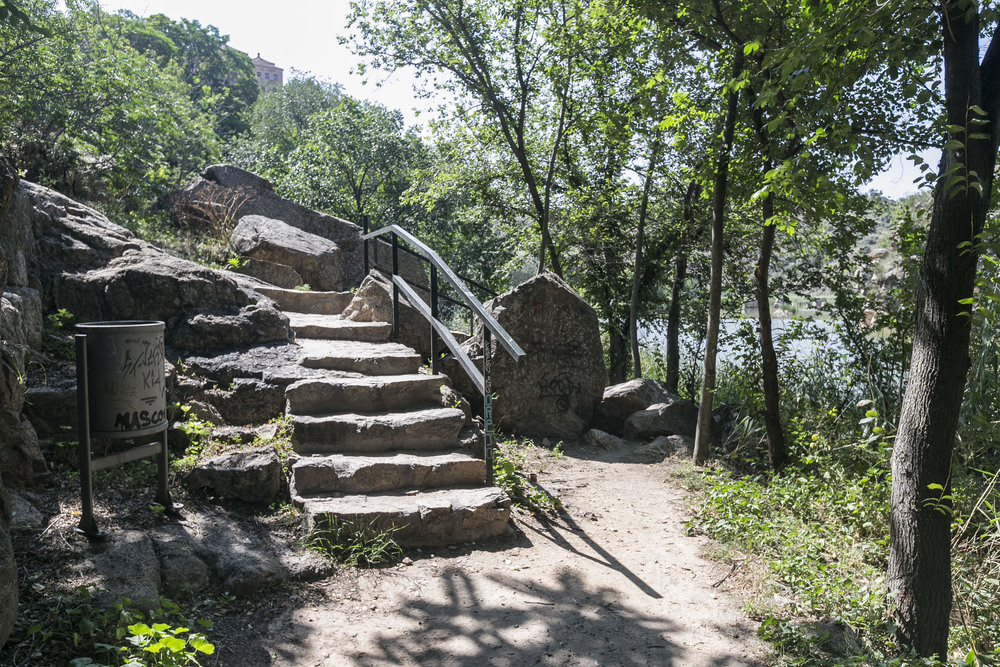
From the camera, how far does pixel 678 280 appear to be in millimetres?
10531

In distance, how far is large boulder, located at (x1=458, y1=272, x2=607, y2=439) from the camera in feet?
23.3

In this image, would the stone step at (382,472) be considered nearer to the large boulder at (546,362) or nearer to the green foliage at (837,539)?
the green foliage at (837,539)

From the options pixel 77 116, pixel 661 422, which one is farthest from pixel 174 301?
pixel 77 116

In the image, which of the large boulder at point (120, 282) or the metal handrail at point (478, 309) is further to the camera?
the large boulder at point (120, 282)

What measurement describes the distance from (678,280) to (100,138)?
8.64 metres

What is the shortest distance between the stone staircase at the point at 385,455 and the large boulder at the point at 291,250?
2.84 m

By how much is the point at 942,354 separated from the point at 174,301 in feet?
17.2

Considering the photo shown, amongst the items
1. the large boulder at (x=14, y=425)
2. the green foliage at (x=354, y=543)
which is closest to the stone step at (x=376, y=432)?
the green foliage at (x=354, y=543)

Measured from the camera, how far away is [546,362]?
24.0ft

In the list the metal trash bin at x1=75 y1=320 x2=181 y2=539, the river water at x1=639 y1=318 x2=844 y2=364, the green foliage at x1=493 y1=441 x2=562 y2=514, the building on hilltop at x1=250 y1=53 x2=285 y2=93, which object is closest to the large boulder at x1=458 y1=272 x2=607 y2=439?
the river water at x1=639 y1=318 x2=844 y2=364

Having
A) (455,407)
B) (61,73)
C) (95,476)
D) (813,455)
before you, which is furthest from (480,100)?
(95,476)

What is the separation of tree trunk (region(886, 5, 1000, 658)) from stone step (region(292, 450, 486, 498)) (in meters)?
2.53

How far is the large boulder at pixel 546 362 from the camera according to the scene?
7102 millimetres

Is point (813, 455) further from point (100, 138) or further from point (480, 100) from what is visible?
point (100, 138)
